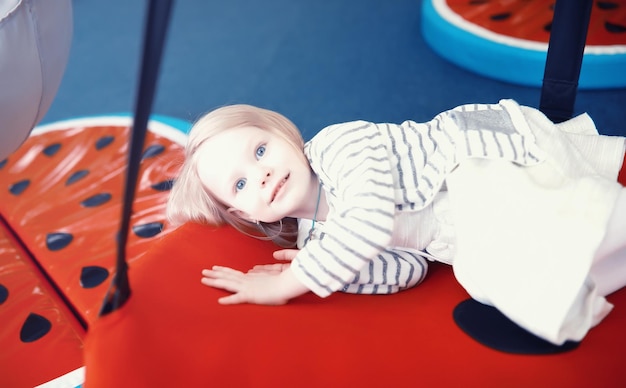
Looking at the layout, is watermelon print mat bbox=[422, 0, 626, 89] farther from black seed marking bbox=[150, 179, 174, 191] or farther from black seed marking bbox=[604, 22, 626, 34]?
black seed marking bbox=[150, 179, 174, 191]

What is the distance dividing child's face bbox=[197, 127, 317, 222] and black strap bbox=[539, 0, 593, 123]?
15.3 inches

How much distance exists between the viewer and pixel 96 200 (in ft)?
4.39

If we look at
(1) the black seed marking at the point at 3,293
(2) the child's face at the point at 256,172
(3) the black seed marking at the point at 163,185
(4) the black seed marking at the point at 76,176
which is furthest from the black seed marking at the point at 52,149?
(2) the child's face at the point at 256,172

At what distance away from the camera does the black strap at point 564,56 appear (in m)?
0.89

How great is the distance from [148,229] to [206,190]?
38 centimetres

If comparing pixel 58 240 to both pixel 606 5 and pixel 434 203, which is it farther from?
pixel 606 5

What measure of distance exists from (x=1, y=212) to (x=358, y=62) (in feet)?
3.38

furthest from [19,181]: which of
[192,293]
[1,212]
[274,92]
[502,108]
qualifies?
[502,108]

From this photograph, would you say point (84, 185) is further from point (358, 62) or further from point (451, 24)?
point (451, 24)

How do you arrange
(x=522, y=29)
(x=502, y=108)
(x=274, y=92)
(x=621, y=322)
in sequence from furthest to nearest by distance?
(x=274, y=92) → (x=522, y=29) → (x=502, y=108) → (x=621, y=322)

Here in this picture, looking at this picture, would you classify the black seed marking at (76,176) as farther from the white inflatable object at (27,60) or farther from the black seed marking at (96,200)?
the white inflatable object at (27,60)

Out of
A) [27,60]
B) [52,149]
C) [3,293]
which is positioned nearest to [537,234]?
[27,60]

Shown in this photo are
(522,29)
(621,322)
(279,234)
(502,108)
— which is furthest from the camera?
(522,29)

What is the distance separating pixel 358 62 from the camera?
1853 millimetres
